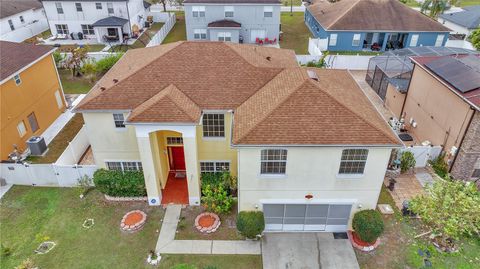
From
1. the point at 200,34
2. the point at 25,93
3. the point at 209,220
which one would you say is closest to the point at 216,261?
the point at 209,220

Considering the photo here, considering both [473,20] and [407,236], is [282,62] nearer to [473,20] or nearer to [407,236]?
[407,236]

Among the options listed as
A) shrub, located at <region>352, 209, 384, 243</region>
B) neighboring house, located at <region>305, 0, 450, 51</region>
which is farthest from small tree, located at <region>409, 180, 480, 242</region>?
neighboring house, located at <region>305, 0, 450, 51</region>

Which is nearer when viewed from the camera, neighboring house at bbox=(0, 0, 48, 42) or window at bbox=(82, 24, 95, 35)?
neighboring house at bbox=(0, 0, 48, 42)

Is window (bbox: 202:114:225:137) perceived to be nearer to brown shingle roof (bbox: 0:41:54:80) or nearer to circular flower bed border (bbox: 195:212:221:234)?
circular flower bed border (bbox: 195:212:221:234)

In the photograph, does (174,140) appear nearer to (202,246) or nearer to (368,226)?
(202,246)

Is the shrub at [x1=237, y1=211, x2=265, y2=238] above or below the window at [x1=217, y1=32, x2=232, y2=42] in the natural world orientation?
below

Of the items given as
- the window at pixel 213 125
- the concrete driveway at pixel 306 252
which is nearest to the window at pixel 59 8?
the window at pixel 213 125
